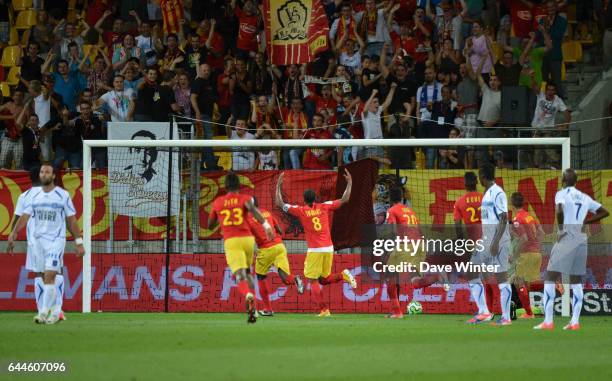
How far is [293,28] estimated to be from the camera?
81.1 ft

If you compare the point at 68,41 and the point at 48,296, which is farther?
the point at 68,41

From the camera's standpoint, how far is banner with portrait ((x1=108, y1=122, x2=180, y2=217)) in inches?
906

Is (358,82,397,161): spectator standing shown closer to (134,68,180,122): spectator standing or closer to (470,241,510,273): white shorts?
(134,68,180,122): spectator standing

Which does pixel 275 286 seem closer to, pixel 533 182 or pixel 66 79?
pixel 533 182

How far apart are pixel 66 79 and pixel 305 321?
34.6 ft

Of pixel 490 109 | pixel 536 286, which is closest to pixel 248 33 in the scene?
pixel 490 109

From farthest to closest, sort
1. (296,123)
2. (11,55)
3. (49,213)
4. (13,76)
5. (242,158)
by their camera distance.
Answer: (11,55)
(13,76)
(296,123)
(242,158)
(49,213)

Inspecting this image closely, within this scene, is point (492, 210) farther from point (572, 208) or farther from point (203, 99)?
point (203, 99)

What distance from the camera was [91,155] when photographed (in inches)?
914

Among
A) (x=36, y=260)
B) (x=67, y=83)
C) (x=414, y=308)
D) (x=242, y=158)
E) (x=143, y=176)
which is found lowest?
(x=414, y=308)

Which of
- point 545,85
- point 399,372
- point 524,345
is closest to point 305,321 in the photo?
point 524,345

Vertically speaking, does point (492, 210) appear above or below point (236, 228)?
above

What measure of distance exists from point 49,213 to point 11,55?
12655 millimetres

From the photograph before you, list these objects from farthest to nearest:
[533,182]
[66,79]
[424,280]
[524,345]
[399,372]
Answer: [66,79] < [533,182] < [424,280] < [524,345] < [399,372]
